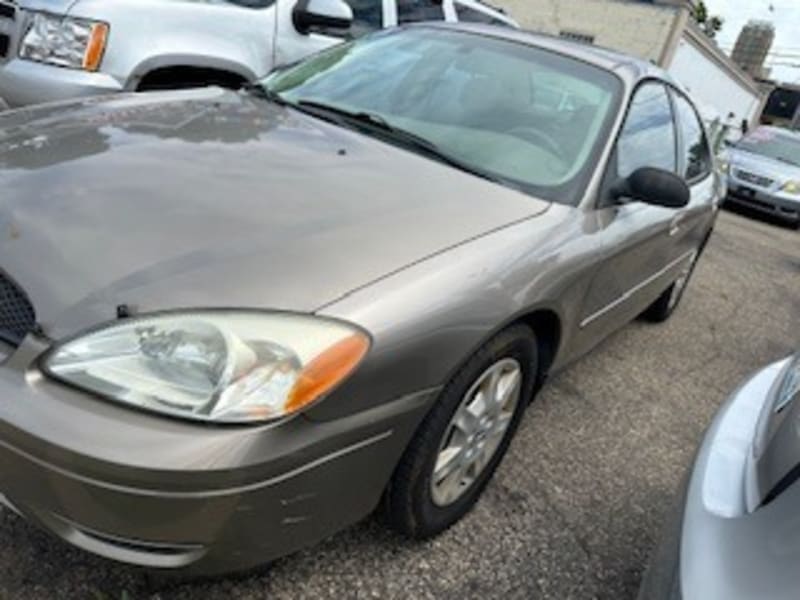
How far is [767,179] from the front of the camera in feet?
36.9

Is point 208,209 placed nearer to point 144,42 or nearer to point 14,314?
point 14,314

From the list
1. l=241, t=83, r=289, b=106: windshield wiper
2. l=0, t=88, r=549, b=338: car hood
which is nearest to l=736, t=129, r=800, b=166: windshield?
l=241, t=83, r=289, b=106: windshield wiper

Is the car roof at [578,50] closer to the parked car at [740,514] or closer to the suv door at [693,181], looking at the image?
the suv door at [693,181]

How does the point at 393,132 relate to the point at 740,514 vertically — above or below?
above

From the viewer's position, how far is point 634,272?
3.08 metres

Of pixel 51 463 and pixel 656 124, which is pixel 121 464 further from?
pixel 656 124

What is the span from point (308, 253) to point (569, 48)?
1.90 metres

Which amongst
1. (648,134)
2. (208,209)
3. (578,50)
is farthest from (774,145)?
(208,209)

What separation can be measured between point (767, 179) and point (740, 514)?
1116 centimetres

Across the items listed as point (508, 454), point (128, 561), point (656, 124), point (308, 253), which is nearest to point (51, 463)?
point (128, 561)

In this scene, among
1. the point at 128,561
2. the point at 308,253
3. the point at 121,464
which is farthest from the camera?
the point at 308,253

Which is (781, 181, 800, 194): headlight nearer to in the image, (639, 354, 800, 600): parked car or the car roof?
the car roof

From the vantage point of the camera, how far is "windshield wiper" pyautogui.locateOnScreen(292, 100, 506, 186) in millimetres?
2457

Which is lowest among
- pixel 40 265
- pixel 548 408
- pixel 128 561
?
pixel 548 408
